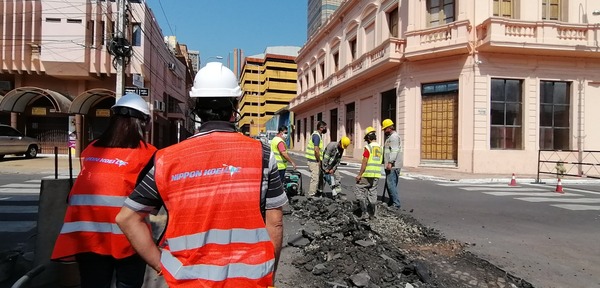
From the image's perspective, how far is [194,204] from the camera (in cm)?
146

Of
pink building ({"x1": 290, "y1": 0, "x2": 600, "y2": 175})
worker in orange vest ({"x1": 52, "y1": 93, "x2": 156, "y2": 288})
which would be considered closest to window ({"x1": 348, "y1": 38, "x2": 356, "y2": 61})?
pink building ({"x1": 290, "y1": 0, "x2": 600, "y2": 175})

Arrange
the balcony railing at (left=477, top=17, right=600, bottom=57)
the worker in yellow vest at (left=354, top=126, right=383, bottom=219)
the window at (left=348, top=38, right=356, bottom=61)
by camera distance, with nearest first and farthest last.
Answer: the worker in yellow vest at (left=354, top=126, right=383, bottom=219)
the balcony railing at (left=477, top=17, right=600, bottom=57)
the window at (left=348, top=38, right=356, bottom=61)

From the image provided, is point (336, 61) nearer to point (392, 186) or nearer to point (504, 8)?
point (504, 8)

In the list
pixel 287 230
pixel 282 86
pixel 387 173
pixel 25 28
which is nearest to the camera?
pixel 287 230

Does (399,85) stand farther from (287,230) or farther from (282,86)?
(282,86)

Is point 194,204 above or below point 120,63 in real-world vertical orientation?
below

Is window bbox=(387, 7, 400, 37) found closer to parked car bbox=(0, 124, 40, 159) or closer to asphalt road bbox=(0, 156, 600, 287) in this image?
asphalt road bbox=(0, 156, 600, 287)

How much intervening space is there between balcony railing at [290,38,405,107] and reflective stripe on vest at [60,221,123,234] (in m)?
19.8

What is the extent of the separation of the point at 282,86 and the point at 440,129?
2715 inches

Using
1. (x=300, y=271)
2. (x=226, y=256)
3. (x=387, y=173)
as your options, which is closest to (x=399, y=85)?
(x=387, y=173)

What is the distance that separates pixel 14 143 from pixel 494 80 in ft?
77.5

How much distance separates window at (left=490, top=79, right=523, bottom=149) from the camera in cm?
1830

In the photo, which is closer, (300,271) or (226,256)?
(226,256)

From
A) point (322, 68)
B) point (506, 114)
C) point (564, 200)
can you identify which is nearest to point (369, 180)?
point (564, 200)
